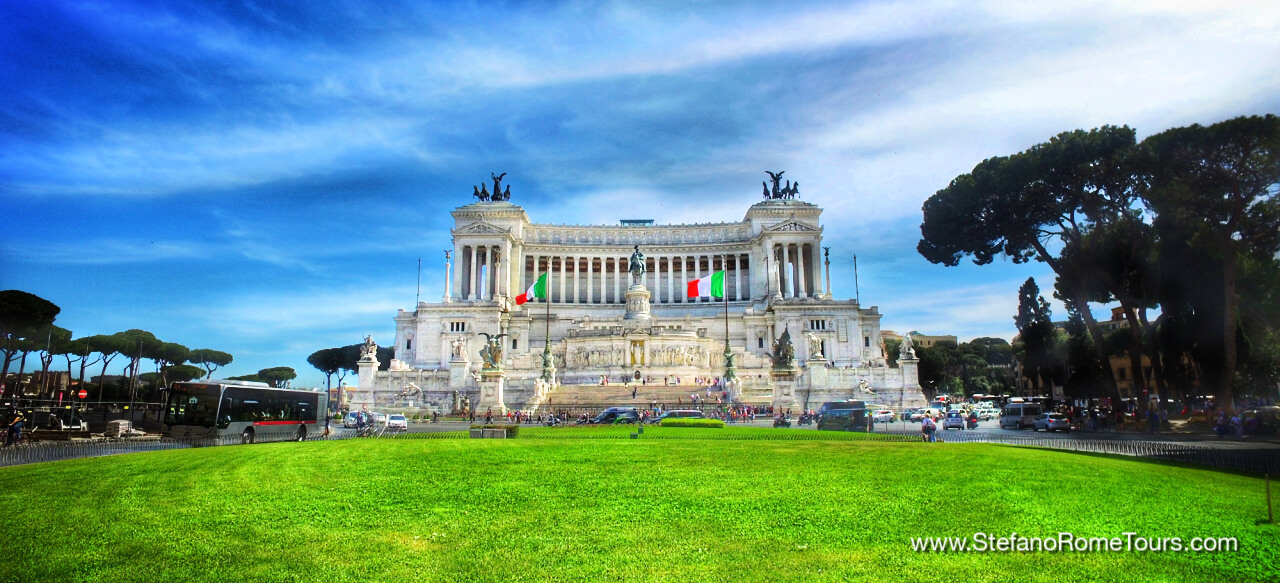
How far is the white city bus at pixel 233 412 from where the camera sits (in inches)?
1224

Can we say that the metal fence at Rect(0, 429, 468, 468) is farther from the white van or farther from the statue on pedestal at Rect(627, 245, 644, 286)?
the statue on pedestal at Rect(627, 245, 644, 286)

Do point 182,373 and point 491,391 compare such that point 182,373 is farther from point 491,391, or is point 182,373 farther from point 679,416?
point 679,416

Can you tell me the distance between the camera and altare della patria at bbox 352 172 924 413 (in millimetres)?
57781

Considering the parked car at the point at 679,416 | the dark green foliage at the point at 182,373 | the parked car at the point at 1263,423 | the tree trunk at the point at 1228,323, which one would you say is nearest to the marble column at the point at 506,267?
the dark green foliage at the point at 182,373

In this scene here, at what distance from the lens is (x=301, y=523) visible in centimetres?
1053

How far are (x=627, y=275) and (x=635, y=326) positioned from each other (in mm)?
32496

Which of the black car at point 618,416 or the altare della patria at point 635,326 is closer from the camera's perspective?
the black car at point 618,416

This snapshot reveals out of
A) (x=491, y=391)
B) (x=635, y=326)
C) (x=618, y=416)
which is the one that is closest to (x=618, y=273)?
(x=635, y=326)

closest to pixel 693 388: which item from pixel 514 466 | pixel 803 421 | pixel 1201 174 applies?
pixel 803 421

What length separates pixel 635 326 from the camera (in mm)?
74812

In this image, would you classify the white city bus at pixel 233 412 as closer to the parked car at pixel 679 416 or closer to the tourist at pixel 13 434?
the tourist at pixel 13 434

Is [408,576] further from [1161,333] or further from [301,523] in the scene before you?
[1161,333]

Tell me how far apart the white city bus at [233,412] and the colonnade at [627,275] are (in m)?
67.0

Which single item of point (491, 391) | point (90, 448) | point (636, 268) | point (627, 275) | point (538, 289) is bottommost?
point (90, 448)
